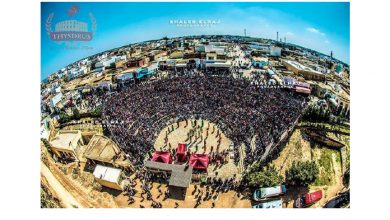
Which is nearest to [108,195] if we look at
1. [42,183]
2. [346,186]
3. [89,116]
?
[42,183]

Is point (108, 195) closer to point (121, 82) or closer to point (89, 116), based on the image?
point (89, 116)

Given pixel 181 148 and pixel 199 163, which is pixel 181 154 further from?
pixel 199 163

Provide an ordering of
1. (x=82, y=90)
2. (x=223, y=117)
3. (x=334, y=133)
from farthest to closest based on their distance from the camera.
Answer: (x=82, y=90)
(x=223, y=117)
(x=334, y=133)

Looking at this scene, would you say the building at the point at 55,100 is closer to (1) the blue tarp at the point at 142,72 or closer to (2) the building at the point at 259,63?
(1) the blue tarp at the point at 142,72

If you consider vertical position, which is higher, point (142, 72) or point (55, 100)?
point (142, 72)

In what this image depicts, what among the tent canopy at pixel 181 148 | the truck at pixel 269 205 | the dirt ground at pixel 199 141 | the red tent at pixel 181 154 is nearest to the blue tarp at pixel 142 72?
the dirt ground at pixel 199 141

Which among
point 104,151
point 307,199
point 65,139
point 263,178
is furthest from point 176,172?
point 65,139
